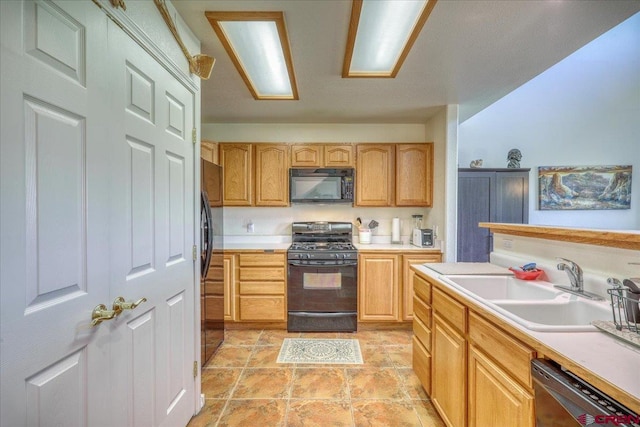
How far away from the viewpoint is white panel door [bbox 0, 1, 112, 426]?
673 mm

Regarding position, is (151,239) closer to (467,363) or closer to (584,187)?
(467,363)

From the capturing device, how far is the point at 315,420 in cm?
172

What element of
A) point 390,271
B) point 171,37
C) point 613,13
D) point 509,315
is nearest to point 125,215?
point 171,37

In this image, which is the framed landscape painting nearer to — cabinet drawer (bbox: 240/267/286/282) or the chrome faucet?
the chrome faucet

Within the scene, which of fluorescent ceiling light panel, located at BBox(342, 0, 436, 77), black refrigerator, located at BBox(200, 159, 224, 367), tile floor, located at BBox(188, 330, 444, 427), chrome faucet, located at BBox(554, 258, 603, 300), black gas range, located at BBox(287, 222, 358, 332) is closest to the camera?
chrome faucet, located at BBox(554, 258, 603, 300)

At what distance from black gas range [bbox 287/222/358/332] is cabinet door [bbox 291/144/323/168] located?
1104 millimetres

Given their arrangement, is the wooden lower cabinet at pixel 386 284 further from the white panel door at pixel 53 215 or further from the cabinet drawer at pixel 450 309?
the white panel door at pixel 53 215

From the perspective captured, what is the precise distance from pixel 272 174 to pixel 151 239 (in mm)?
2166

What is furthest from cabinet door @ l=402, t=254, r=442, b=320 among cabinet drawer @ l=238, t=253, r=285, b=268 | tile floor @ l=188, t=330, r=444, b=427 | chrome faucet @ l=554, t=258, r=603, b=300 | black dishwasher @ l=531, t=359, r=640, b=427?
black dishwasher @ l=531, t=359, r=640, b=427

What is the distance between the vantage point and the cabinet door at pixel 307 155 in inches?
130

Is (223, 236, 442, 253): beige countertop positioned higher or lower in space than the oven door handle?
higher

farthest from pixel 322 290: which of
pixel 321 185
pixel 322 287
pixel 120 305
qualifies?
pixel 120 305

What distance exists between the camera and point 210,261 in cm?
227

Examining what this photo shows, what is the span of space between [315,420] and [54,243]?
68.9 inches
